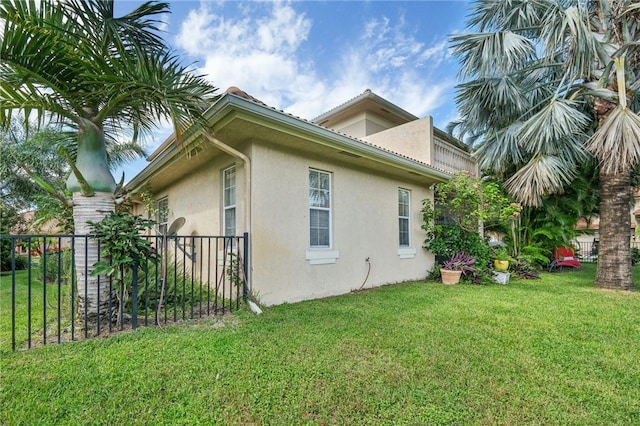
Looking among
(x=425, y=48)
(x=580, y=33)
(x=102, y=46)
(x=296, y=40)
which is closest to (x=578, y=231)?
(x=580, y=33)

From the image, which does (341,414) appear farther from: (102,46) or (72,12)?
Result: (72,12)

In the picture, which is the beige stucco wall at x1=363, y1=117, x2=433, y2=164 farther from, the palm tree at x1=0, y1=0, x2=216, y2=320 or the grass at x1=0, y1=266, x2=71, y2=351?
the grass at x1=0, y1=266, x2=71, y2=351

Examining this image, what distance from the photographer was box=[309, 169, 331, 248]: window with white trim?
605cm

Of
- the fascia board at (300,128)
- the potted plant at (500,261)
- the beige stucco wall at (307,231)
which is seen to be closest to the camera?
the fascia board at (300,128)

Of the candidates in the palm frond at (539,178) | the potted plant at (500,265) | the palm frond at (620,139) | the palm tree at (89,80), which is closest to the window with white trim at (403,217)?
the potted plant at (500,265)

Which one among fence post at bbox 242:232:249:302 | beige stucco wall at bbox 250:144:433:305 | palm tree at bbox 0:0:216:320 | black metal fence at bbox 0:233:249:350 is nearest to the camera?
palm tree at bbox 0:0:216:320

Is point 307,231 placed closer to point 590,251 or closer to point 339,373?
point 339,373

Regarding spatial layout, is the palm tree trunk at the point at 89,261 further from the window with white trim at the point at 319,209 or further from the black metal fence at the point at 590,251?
the black metal fence at the point at 590,251

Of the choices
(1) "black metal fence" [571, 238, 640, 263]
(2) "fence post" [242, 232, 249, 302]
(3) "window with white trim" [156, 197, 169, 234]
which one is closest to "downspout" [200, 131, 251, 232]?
(2) "fence post" [242, 232, 249, 302]

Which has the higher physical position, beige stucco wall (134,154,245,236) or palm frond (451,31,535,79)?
palm frond (451,31,535,79)

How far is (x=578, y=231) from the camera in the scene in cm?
1101

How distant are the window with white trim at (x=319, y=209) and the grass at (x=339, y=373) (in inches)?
73.5

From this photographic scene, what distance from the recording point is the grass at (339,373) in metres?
2.22

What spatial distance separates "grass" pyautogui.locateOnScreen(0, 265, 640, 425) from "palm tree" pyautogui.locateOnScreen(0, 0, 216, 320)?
4.09 ft
